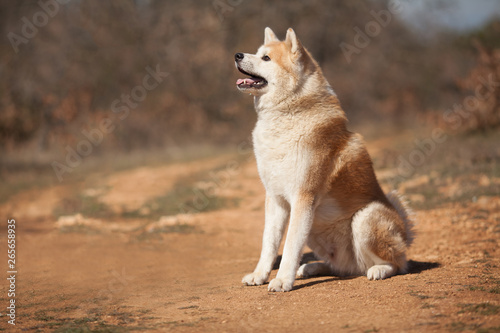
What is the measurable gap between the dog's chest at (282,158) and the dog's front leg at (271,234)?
18 cm

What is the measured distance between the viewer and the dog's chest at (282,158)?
15.5ft

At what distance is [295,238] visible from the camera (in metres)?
4.64

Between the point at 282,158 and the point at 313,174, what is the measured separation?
0.33 meters

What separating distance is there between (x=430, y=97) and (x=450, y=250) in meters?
Answer: 16.5

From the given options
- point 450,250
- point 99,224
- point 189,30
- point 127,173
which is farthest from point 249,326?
point 189,30

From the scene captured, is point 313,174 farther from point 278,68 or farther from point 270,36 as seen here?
point 270,36

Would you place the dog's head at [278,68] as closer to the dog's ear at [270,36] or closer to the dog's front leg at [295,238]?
the dog's ear at [270,36]

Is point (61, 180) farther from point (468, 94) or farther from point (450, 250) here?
point (468, 94)

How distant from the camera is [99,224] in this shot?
29.2 ft

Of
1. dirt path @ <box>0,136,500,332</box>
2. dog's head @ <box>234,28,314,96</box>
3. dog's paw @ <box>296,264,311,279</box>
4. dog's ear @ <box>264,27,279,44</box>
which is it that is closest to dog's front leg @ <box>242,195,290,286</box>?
dirt path @ <box>0,136,500,332</box>

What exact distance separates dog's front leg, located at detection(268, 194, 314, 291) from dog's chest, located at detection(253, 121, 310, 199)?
151 millimetres

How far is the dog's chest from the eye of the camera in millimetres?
4727

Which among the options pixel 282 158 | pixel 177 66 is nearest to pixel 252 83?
pixel 282 158

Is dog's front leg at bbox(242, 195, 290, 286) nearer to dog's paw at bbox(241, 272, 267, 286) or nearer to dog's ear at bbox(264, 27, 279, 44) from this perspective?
dog's paw at bbox(241, 272, 267, 286)
